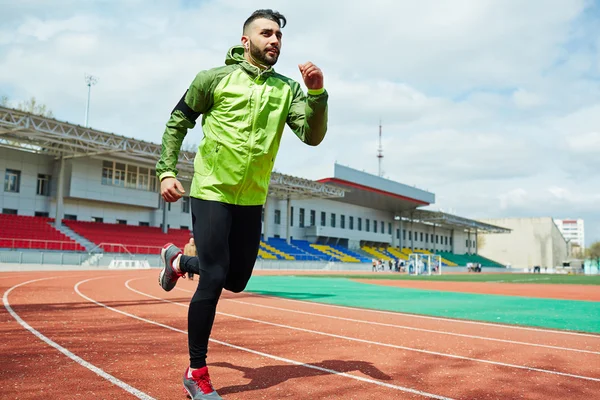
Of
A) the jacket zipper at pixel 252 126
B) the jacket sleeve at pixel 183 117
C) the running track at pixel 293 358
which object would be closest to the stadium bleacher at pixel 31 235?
the running track at pixel 293 358

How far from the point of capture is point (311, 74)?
281cm

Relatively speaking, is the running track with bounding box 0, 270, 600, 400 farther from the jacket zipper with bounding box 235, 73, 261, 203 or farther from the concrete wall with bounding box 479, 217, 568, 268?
the concrete wall with bounding box 479, 217, 568, 268

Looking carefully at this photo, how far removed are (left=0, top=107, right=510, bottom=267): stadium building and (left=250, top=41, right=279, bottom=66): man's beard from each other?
84.4 ft

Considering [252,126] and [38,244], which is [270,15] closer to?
[252,126]

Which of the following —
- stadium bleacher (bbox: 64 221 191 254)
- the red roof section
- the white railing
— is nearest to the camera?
the white railing

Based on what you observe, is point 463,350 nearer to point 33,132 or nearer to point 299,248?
point 33,132

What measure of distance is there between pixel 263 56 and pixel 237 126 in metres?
0.48

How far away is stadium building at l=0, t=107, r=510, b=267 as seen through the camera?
1164 inches

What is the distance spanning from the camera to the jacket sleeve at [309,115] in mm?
2934

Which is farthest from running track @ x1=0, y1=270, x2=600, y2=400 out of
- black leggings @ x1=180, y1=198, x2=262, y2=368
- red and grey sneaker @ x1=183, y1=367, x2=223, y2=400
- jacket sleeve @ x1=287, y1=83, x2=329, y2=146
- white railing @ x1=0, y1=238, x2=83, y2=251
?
white railing @ x1=0, y1=238, x2=83, y2=251

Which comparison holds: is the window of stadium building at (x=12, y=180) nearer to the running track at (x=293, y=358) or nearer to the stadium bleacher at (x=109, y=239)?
the stadium bleacher at (x=109, y=239)

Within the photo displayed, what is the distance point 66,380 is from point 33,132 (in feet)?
93.3

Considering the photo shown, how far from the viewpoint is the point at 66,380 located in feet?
11.3

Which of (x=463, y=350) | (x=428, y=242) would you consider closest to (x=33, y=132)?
(x=463, y=350)
